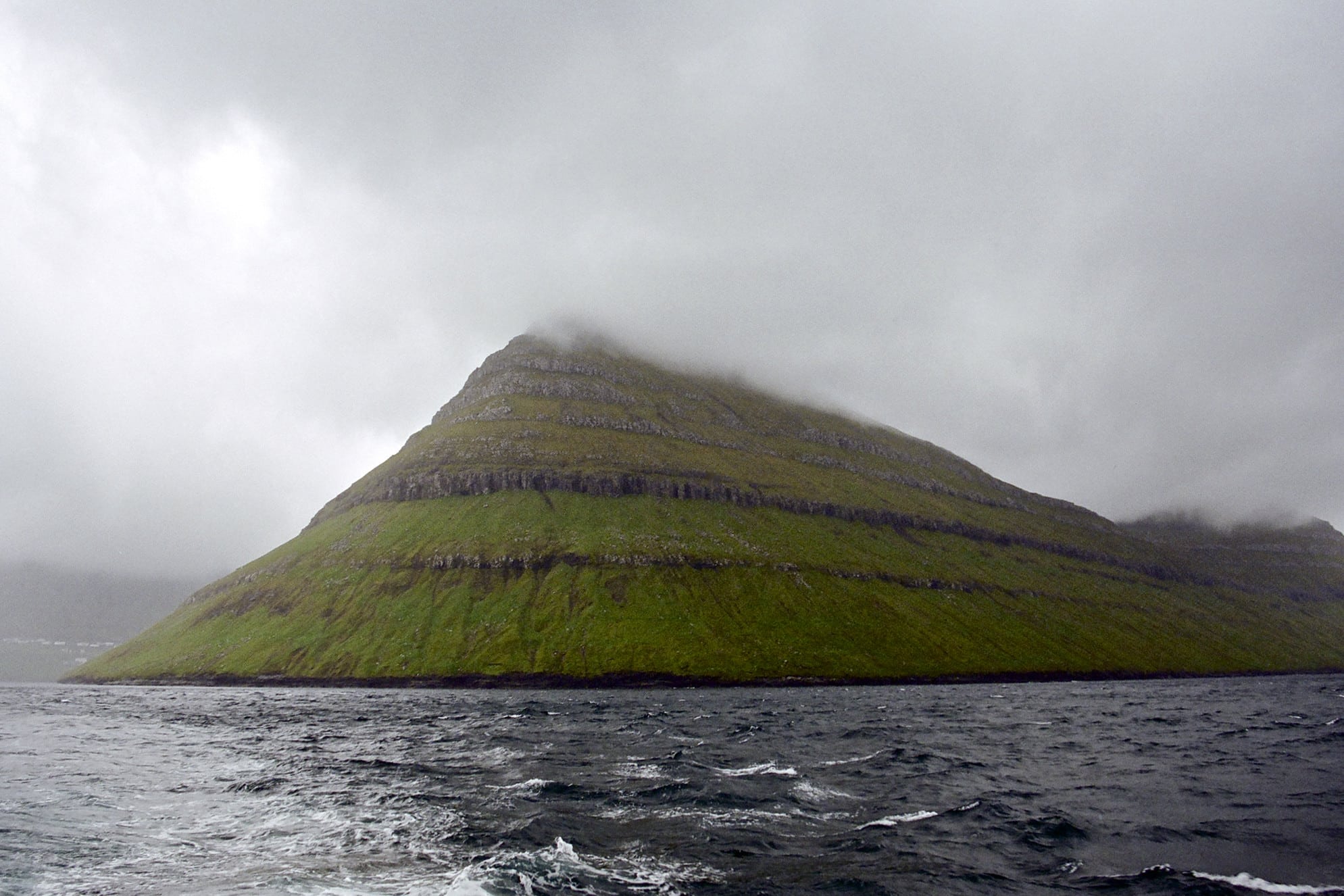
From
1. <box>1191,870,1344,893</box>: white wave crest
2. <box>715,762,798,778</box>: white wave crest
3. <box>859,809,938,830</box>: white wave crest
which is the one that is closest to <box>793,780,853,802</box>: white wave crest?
<box>715,762,798,778</box>: white wave crest

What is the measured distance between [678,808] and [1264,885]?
2253cm

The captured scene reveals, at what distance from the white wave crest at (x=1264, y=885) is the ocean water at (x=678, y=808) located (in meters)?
0.11

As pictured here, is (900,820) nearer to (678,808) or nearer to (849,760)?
(678,808)

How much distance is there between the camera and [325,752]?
58.6 meters

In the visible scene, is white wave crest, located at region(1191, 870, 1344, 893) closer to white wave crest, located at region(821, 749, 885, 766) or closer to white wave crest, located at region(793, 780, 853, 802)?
white wave crest, located at region(793, 780, 853, 802)

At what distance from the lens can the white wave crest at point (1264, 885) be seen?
22.8 meters

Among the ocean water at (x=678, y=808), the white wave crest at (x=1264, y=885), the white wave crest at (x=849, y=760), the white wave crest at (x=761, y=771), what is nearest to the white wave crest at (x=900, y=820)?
the ocean water at (x=678, y=808)

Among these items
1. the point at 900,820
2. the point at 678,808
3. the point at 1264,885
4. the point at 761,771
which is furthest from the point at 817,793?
the point at 1264,885

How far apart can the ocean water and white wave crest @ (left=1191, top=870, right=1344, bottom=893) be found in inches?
4.3

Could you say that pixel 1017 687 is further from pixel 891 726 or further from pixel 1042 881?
pixel 1042 881

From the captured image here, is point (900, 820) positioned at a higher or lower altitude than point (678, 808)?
higher

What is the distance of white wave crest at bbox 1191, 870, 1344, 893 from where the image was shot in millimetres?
22828

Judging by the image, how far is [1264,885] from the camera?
23.5m

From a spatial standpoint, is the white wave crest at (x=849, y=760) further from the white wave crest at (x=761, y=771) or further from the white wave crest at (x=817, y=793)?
the white wave crest at (x=817, y=793)
